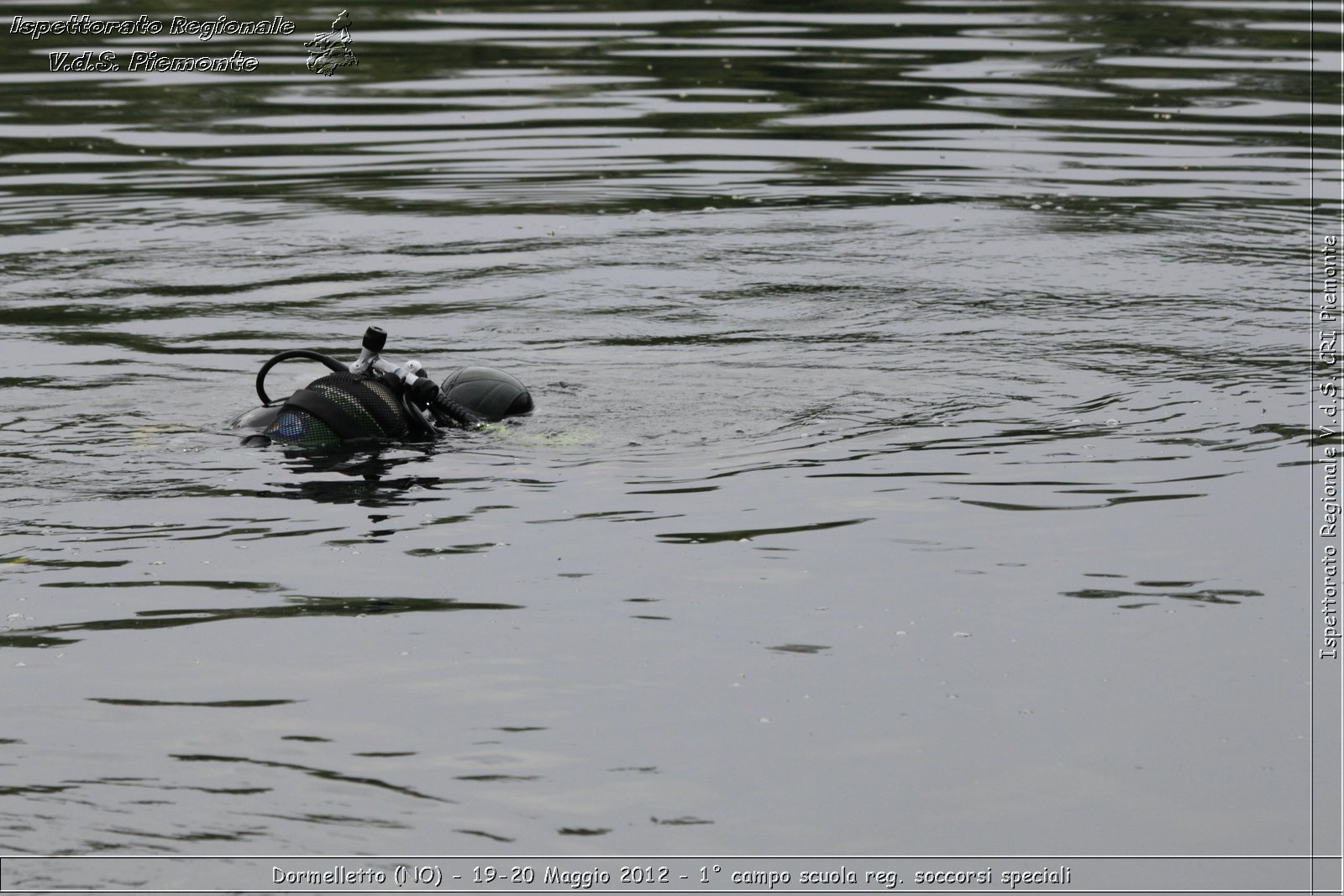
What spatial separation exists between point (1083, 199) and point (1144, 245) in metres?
2.31

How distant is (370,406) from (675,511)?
1.92 metres

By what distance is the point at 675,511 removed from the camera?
9.59 m

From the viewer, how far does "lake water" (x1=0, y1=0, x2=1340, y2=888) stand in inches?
261

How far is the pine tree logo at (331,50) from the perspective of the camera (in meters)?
27.4

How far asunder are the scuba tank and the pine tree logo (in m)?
17.2

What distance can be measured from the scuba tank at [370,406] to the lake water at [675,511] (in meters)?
0.18

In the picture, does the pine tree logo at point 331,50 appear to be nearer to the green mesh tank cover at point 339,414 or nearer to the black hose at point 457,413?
the black hose at point 457,413

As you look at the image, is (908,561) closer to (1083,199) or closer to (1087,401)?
(1087,401)

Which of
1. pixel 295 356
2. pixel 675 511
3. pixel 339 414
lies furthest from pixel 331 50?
pixel 675 511

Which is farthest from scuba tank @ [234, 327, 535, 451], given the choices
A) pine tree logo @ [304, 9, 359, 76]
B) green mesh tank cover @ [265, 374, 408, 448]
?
pine tree logo @ [304, 9, 359, 76]

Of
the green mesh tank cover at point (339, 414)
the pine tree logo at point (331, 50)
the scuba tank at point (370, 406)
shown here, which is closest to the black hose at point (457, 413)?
the scuba tank at point (370, 406)

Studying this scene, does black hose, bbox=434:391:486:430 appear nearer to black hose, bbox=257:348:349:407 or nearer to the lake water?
the lake water

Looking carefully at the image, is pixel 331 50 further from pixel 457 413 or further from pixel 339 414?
pixel 339 414

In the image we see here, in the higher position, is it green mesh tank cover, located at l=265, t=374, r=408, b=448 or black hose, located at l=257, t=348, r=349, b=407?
black hose, located at l=257, t=348, r=349, b=407
